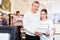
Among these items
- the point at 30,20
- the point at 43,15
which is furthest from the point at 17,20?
the point at 43,15

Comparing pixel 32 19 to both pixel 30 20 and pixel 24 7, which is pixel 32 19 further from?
pixel 24 7

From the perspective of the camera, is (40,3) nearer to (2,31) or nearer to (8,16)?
(8,16)

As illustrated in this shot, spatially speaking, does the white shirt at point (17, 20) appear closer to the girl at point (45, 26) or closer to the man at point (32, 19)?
the man at point (32, 19)

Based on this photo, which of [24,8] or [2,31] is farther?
[24,8]

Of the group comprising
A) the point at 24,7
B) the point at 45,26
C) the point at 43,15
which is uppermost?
the point at 24,7

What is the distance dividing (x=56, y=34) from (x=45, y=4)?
0.42m

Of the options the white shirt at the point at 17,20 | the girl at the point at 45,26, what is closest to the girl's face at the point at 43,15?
the girl at the point at 45,26

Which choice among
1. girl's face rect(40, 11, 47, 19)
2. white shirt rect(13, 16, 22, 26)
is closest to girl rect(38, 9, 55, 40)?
girl's face rect(40, 11, 47, 19)

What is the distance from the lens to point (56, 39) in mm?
1529

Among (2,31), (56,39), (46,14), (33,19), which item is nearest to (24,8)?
(33,19)

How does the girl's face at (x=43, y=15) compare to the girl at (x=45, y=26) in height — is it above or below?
above

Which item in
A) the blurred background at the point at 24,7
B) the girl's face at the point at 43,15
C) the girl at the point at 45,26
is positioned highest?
the blurred background at the point at 24,7

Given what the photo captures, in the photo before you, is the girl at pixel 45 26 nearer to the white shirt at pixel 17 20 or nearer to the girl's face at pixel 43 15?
the girl's face at pixel 43 15

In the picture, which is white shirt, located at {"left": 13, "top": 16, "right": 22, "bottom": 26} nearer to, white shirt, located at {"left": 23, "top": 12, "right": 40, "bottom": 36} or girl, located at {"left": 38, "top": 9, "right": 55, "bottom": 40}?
white shirt, located at {"left": 23, "top": 12, "right": 40, "bottom": 36}
